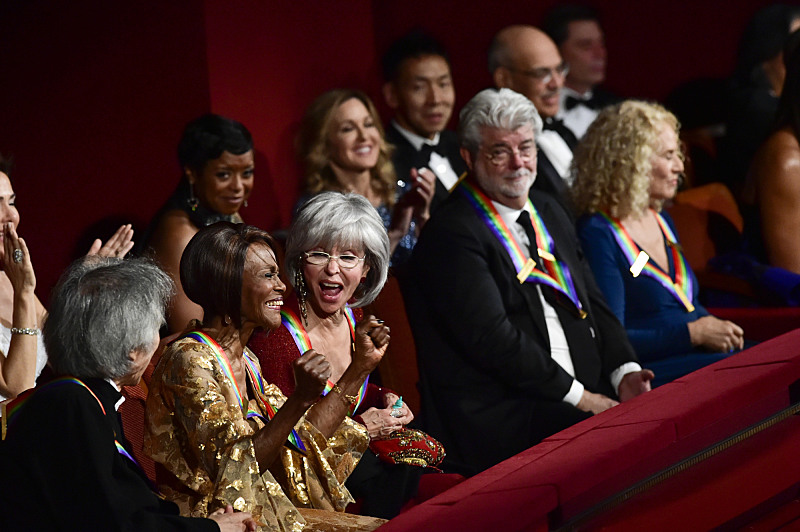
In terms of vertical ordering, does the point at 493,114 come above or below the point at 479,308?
above

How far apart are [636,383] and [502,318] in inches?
20.8

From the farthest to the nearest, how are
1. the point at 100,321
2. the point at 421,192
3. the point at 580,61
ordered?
1. the point at 580,61
2. the point at 421,192
3. the point at 100,321

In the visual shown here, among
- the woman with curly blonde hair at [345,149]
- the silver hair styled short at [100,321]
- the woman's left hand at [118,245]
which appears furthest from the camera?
the woman with curly blonde hair at [345,149]

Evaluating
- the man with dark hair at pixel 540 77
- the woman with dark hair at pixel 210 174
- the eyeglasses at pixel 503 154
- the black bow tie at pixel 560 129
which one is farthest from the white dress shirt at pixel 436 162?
the eyeglasses at pixel 503 154

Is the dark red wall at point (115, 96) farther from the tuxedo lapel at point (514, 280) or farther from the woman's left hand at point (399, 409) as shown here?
the woman's left hand at point (399, 409)

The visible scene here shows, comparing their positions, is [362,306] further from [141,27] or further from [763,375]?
[141,27]

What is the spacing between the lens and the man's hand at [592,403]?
348 centimetres

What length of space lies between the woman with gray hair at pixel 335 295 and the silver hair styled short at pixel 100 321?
0.72 meters

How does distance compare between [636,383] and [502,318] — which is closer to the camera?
[502,318]

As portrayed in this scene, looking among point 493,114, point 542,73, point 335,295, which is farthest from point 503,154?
point 542,73

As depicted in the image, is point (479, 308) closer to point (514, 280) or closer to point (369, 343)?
point (514, 280)

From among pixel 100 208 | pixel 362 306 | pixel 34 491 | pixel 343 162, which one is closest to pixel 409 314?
pixel 362 306

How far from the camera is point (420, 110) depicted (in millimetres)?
4902

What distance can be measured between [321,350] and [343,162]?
61.8 inches
